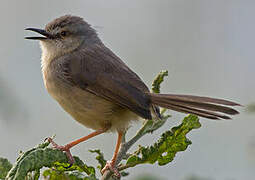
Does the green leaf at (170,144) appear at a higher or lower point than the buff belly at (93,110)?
lower

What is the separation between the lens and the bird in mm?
3305

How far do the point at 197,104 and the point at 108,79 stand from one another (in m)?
0.91

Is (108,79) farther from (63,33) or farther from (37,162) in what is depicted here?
(37,162)

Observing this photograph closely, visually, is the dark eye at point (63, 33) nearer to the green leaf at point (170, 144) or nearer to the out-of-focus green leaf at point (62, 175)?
the green leaf at point (170, 144)

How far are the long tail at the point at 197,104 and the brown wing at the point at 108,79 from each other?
0.14m

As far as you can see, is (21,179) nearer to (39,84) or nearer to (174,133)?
(174,133)

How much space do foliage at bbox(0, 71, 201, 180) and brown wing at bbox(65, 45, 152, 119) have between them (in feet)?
2.96

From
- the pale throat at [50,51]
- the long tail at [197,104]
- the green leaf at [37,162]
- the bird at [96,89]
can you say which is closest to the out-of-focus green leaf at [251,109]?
the long tail at [197,104]

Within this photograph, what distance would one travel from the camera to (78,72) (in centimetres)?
388

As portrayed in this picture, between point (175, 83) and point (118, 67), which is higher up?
point (175, 83)

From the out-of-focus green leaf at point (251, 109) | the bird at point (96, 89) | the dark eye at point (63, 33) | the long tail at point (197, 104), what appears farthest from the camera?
the dark eye at point (63, 33)

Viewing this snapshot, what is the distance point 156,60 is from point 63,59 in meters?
1.47

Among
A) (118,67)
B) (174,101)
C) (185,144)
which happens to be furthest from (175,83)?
(185,144)

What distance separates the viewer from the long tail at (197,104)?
9.27 feet
